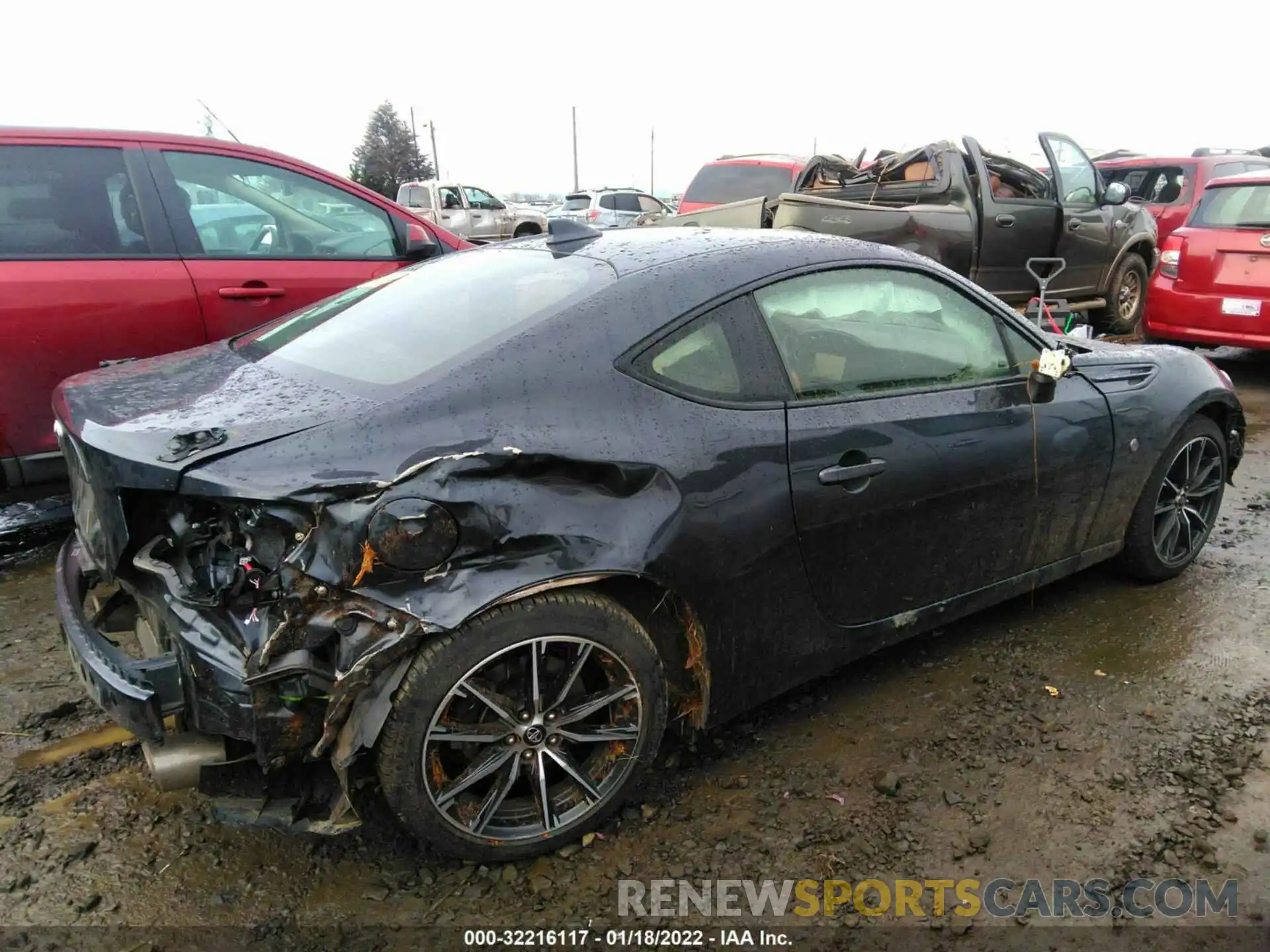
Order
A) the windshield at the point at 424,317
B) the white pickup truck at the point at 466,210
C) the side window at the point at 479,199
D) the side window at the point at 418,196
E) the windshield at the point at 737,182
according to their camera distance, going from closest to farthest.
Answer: the windshield at the point at 424,317 → the windshield at the point at 737,182 → the white pickup truck at the point at 466,210 → the side window at the point at 418,196 → the side window at the point at 479,199

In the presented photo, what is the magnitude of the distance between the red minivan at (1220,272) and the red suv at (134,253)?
6.46 metres

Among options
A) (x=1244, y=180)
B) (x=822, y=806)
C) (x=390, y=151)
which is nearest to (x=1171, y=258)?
(x=1244, y=180)

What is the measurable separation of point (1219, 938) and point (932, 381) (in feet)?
5.40

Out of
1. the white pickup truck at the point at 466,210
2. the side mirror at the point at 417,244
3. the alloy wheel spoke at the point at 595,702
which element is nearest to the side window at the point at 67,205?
the side mirror at the point at 417,244

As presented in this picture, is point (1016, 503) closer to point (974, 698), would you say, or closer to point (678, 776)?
point (974, 698)

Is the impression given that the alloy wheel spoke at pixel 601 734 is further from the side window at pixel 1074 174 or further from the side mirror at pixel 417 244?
the side window at pixel 1074 174

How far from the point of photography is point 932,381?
286cm

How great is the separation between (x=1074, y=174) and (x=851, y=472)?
728 cm

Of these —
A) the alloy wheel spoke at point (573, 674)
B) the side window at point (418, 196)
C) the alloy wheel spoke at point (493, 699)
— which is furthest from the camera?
the side window at point (418, 196)

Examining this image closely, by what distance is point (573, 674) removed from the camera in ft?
7.16

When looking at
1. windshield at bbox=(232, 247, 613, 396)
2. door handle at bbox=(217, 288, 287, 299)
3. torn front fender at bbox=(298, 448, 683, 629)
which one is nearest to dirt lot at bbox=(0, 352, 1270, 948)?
torn front fender at bbox=(298, 448, 683, 629)

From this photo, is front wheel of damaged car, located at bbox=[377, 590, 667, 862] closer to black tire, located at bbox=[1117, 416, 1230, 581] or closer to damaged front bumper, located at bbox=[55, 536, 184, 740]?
damaged front bumper, located at bbox=[55, 536, 184, 740]

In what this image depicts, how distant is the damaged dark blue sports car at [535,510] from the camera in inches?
77.3

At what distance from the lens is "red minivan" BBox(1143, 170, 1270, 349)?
6.91 meters
